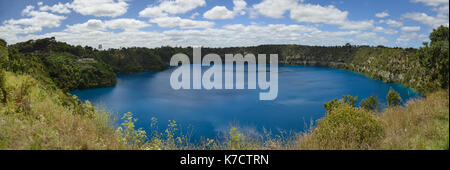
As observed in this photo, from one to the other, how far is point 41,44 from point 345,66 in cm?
11051

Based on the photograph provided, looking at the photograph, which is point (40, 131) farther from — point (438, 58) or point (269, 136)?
point (438, 58)

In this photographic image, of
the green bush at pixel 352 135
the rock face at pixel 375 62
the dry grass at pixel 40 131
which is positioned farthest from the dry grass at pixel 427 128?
the rock face at pixel 375 62

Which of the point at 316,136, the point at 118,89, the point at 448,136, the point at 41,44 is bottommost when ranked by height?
the point at 118,89

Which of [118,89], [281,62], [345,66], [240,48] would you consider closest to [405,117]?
[118,89]

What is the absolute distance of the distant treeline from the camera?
5594mm

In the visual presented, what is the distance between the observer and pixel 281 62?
513ft

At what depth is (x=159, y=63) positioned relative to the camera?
381 feet

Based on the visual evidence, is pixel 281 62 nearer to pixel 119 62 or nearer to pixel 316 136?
pixel 119 62

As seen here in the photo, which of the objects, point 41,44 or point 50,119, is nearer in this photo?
point 50,119

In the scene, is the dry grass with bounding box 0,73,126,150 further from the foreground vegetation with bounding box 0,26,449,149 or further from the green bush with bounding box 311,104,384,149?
the green bush with bounding box 311,104,384,149

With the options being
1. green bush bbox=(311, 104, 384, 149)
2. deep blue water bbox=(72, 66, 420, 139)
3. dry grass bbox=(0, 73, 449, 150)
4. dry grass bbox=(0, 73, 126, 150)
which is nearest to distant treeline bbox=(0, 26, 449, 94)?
dry grass bbox=(0, 73, 449, 150)

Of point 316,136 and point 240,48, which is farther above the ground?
point 240,48
